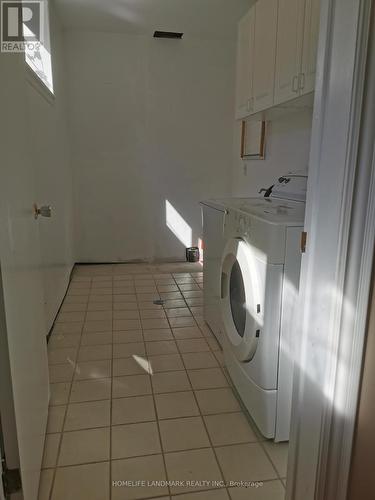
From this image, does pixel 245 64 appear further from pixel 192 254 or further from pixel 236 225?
pixel 192 254

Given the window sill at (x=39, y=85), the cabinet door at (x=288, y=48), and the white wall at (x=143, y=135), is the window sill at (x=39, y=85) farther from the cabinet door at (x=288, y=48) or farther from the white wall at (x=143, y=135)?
the cabinet door at (x=288, y=48)

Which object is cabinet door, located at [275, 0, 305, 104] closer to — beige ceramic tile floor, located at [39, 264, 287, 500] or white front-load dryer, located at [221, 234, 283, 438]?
white front-load dryer, located at [221, 234, 283, 438]

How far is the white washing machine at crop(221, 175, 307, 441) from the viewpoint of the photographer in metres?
1.40

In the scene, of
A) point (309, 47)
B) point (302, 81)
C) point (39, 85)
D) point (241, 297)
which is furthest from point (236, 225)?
point (39, 85)

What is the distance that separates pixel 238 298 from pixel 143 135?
280 cm

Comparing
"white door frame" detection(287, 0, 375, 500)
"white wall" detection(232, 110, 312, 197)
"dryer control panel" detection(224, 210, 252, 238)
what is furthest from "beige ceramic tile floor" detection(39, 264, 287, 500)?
"white wall" detection(232, 110, 312, 197)

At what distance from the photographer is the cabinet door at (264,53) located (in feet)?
6.58

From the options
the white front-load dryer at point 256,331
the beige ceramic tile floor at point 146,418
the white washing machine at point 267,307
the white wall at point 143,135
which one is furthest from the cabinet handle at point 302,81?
the white wall at point 143,135

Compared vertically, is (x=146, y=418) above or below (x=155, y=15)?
below

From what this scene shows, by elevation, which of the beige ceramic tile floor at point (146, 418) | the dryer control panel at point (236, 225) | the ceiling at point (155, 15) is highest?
the ceiling at point (155, 15)

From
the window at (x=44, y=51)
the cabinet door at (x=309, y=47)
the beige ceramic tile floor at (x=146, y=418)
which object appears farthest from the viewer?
the window at (x=44, y=51)

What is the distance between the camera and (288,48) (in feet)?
6.01

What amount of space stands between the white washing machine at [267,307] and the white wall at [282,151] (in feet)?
2.50

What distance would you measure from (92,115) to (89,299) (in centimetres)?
199
